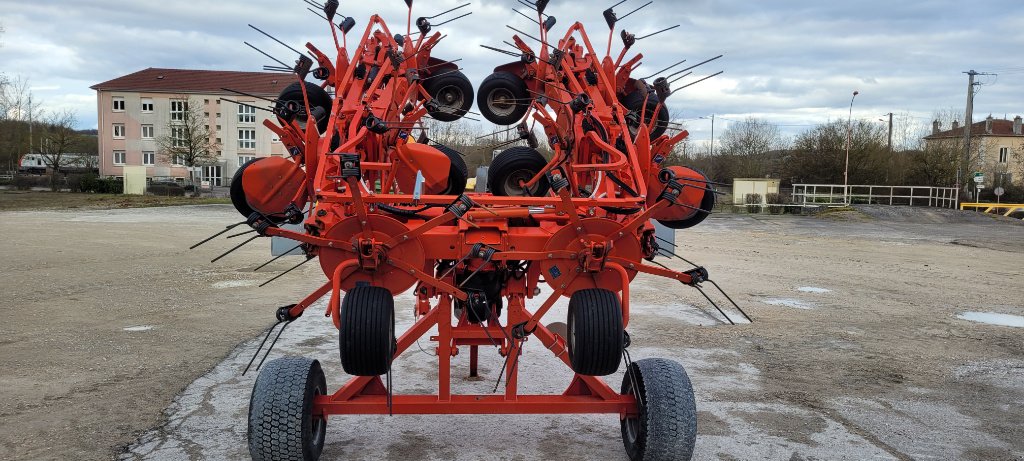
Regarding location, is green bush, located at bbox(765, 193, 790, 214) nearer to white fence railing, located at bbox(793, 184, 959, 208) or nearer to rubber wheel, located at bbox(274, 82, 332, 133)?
white fence railing, located at bbox(793, 184, 959, 208)

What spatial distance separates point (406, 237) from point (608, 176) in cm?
144

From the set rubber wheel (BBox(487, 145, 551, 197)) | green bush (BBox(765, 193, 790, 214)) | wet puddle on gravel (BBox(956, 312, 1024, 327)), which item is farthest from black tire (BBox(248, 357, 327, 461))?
green bush (BBox(765, 193, 790, 214))

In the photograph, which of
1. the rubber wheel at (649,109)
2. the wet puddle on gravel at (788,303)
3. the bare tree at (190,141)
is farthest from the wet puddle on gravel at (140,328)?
the bare tree at (190,141)

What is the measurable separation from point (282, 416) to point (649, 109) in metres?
3.50

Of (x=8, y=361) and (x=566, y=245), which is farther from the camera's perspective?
(x=8, y=361)

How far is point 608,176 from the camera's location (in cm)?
532

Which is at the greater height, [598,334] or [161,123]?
[161,123]

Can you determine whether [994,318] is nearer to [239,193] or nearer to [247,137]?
[239,193]

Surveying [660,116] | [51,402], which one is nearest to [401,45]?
[660,116]

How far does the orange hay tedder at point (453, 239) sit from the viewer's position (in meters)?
4.52

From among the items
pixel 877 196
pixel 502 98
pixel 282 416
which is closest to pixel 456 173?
pixel 502 98

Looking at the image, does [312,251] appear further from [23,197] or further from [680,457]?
[23,197]

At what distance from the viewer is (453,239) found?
4.94 m

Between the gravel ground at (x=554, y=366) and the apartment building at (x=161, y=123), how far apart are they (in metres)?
54.0
